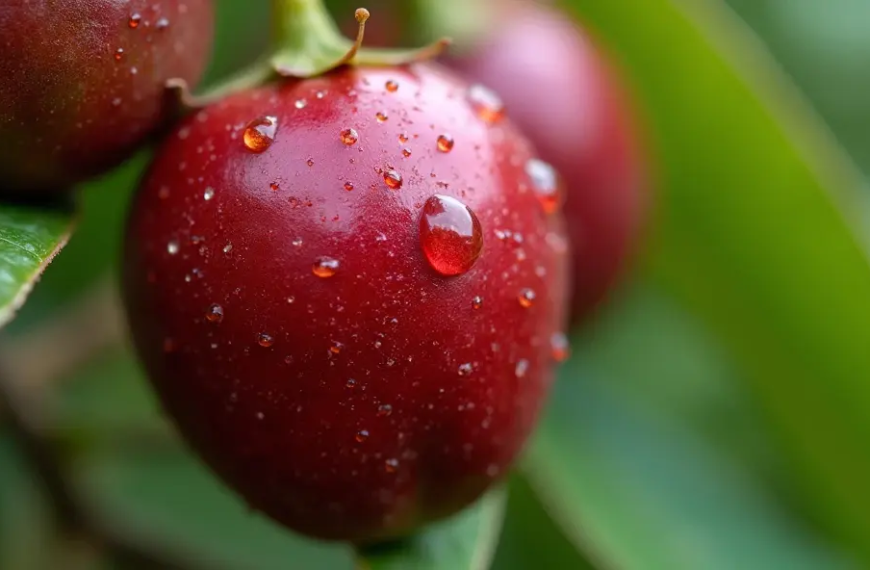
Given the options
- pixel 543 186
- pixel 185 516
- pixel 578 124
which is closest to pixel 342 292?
pixel 543 186

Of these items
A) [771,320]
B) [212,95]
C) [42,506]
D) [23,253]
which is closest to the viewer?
[23,253]

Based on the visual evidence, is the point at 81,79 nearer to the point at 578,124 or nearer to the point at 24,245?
the point at 24,245

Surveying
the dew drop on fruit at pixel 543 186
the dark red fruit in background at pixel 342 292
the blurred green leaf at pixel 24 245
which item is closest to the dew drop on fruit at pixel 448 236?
the dark red fruit in background at pixel 342 292

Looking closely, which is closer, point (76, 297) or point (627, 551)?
point (627, 551)

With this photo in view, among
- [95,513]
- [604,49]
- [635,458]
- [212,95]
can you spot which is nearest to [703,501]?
[635,458]

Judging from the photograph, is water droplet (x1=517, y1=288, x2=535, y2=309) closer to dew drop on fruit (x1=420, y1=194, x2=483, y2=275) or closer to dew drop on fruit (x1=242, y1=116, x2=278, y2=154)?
dew drop on fruit (x1=420, y1=194, x2=483, y2=275)

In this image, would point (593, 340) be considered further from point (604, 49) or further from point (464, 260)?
point (464, 260)

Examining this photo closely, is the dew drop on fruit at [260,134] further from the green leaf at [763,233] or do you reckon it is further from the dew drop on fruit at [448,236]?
the green leaf at [763,233]
